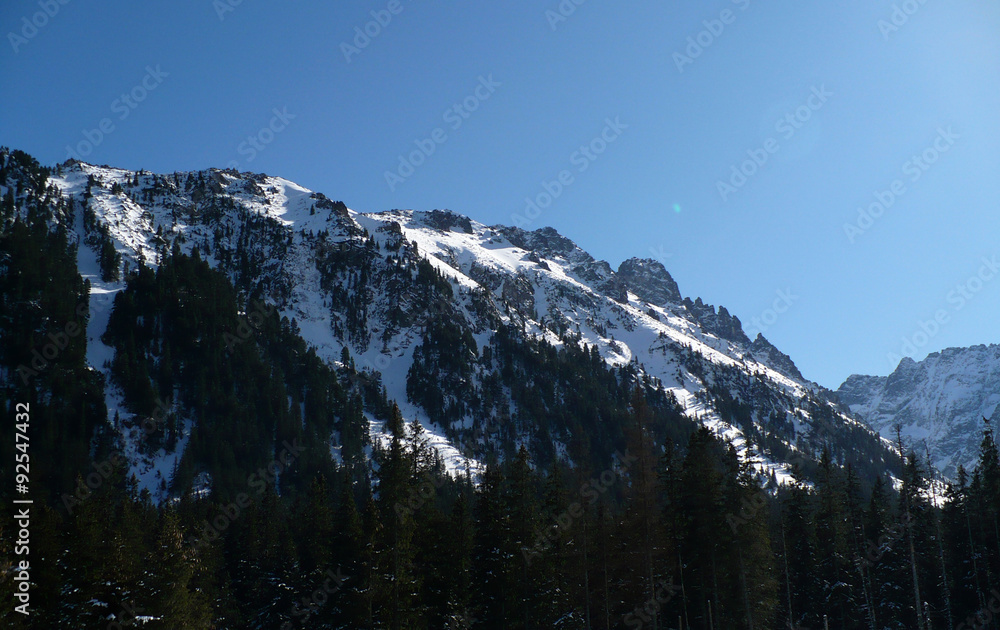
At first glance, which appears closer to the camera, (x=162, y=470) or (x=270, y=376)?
(x=162, y=470)

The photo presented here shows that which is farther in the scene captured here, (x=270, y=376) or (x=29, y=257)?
(x=270, y=376)

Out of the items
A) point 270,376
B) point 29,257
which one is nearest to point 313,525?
point 270,376

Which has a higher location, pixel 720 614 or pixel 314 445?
pixel 314 445

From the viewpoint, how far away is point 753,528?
3853 centimetres

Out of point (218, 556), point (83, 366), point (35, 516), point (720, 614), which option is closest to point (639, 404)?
point (720, 614)

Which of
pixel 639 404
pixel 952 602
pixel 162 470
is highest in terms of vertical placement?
pixel 162 470

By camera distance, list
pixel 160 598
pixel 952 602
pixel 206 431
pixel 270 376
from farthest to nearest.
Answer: pixel 270 376 < pixel 206 431 < pixel 952 602 < pixel 160 598

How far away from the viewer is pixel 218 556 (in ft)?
196

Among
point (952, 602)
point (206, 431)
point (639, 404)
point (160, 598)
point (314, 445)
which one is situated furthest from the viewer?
point (314, 445)

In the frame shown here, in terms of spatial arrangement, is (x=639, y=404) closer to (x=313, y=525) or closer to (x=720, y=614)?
(x=720, y=614)

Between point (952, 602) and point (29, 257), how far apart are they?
20969 cm

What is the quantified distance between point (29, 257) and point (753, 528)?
199622 millimetres

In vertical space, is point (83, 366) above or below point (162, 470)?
above

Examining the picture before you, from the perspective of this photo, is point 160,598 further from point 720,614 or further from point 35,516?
point 720,614
